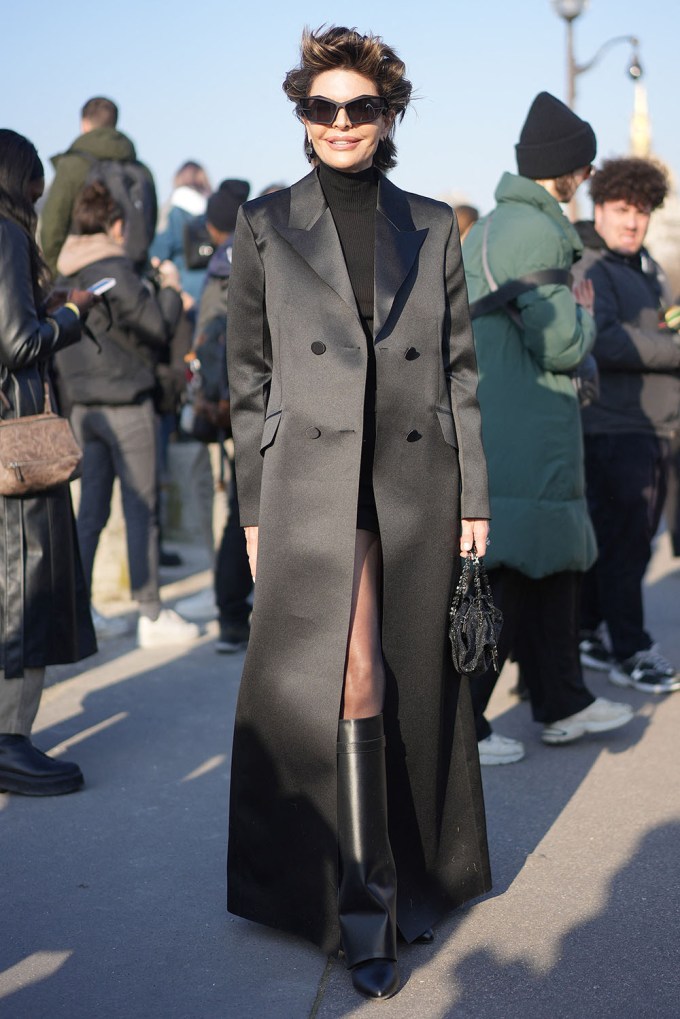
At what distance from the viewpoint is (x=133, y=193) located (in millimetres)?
7992

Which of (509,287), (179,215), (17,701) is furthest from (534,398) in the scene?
(179,215)

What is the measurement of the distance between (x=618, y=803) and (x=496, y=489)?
1150mm

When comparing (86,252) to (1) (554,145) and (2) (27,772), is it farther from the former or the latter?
(2) (27,772)

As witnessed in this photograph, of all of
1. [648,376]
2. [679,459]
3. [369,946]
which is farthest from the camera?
[679,459]

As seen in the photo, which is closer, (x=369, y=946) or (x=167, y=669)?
(x=369, y=946)

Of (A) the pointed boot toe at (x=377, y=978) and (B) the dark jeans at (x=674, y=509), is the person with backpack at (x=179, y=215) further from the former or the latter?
(A) the pointed boot toe at (x=377, y=978)

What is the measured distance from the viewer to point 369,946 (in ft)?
10.2

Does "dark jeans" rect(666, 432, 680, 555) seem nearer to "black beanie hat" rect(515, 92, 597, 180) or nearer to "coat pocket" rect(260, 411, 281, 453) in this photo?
"black beanie hat" rect(515, 92, 597, 180)

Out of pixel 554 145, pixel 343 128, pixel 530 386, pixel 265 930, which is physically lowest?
pixel 265 930

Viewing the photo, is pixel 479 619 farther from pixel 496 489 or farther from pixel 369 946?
pixel 496 489

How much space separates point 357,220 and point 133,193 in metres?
4.96

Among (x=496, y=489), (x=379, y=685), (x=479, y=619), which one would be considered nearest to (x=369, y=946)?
(x=379, y=685)

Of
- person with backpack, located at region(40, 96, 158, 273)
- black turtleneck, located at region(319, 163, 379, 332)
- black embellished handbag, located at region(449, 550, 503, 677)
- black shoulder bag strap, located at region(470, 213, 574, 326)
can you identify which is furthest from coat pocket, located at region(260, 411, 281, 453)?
person with backpack, located at region(40, 96, 158, 273)

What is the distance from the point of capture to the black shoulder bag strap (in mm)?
4629
